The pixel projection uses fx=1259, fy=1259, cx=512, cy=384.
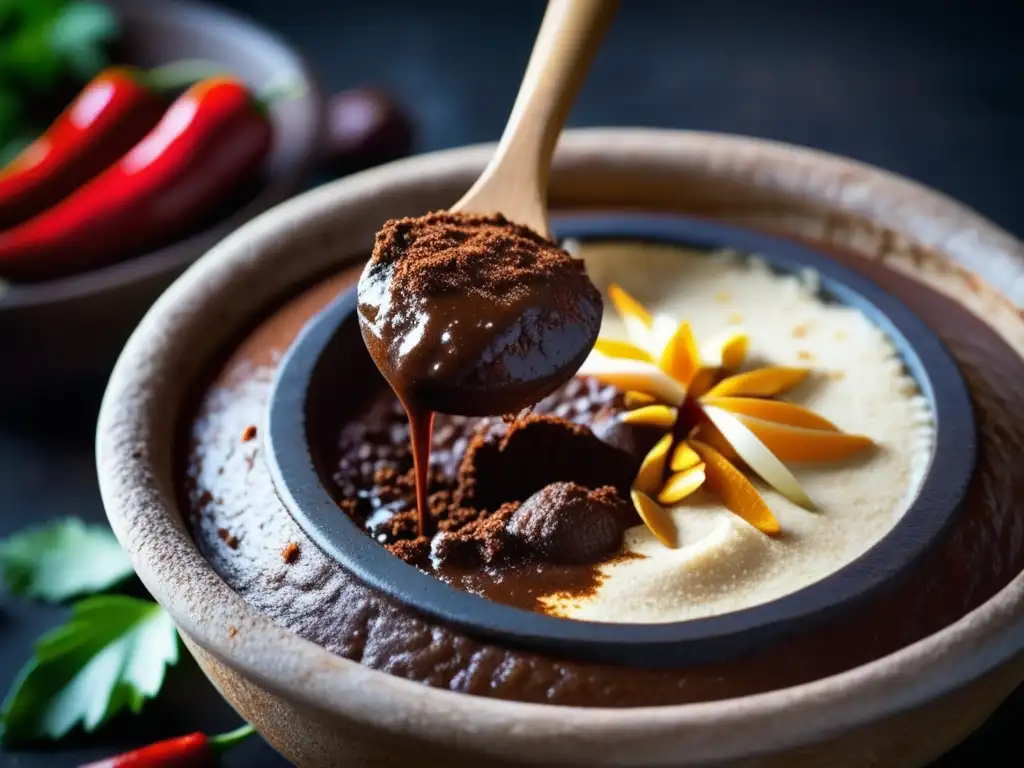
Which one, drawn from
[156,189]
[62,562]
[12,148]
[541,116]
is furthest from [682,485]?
[12,148]

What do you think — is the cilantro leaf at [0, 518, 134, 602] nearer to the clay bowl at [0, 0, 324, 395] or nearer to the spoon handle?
the clay bowl at [0, 0, 324, 395]

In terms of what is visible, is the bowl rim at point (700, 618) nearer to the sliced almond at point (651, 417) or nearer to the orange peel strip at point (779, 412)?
the orange peel strip at point (779, 412)

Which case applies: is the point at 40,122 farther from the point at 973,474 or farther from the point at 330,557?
the point at 973,474

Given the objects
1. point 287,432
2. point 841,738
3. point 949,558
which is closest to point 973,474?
point 949,558

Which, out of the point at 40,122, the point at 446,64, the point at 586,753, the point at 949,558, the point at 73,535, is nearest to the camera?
the point at 586,753

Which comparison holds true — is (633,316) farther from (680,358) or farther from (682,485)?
(682,485)

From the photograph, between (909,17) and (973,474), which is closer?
(973,474)

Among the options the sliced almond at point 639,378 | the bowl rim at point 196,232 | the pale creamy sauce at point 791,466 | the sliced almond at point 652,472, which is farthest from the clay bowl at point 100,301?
the sliced almond at point 652,472
